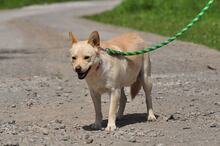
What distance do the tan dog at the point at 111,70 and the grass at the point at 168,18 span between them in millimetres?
9043

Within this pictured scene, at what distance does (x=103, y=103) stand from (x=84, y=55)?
2467mm

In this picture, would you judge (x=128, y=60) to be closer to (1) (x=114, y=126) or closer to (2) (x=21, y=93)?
(1) (x=114, y=126)

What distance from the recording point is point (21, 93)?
11.1 metres

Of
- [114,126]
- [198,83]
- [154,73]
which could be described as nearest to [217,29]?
[154,73]

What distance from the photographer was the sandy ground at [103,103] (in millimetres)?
7430

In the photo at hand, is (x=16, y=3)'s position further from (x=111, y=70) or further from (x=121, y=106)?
(x=111, y=70)

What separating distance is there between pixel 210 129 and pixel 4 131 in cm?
224

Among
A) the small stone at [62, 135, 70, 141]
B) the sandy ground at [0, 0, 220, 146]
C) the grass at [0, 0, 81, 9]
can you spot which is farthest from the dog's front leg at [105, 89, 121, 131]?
the grass at [0, 0, 81, 9]

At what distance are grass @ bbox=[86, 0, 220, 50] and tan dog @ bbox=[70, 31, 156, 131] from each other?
29.7 ft

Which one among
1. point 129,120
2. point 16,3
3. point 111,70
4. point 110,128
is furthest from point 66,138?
point 16,3

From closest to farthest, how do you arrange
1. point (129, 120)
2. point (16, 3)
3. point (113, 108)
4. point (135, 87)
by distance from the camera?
1. point (113, 108)
2. point (129, 120)
3. point (135, 87)
4. point (16, 3)

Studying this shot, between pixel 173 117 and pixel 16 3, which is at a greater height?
pixel 16 3

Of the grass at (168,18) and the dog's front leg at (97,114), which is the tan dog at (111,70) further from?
the grass at (168,18)

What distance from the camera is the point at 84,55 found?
25.1 ft
